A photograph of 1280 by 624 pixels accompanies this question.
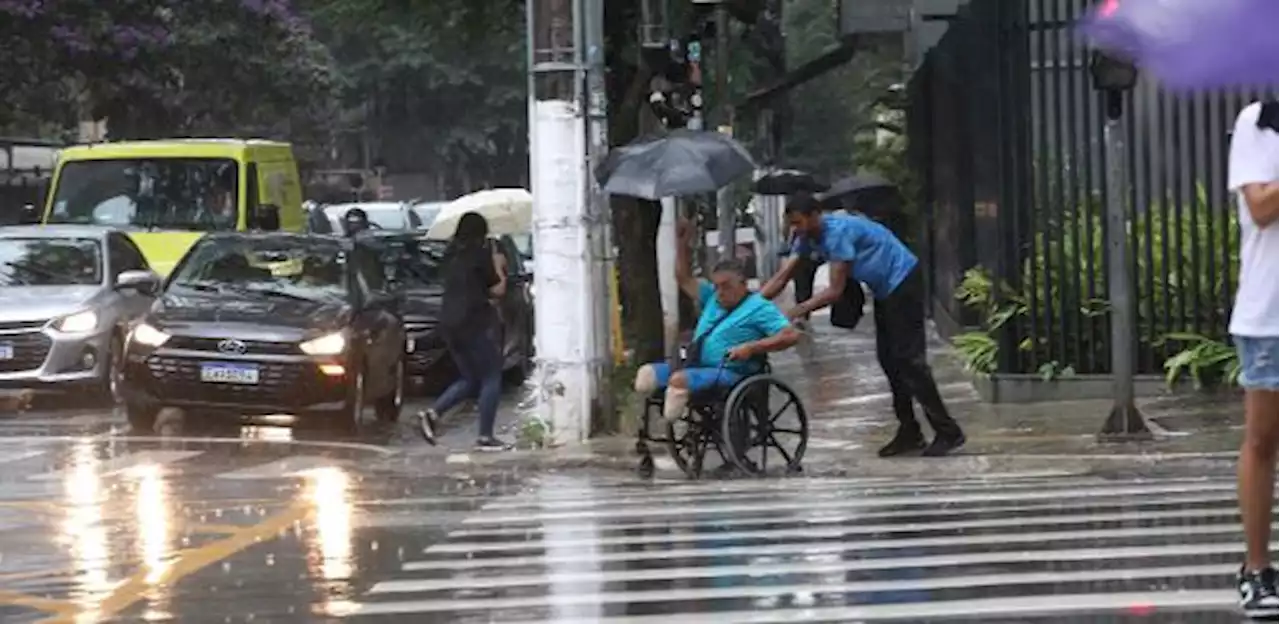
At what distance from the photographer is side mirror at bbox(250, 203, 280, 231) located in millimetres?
23609

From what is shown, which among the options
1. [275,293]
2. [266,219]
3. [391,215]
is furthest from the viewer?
[391,215]

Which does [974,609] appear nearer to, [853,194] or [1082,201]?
[1082,201]

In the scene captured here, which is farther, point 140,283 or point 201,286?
point 140,283

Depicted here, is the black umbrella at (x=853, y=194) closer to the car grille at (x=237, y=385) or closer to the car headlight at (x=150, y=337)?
the car grille at (x=237, y=385)

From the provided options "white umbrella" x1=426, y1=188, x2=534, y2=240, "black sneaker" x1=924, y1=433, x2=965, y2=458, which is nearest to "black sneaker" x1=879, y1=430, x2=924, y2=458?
"black sneaker" x1=924, y1=433, x2=965, y2=458

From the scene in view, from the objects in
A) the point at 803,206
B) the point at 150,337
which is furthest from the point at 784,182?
the point at 803,206

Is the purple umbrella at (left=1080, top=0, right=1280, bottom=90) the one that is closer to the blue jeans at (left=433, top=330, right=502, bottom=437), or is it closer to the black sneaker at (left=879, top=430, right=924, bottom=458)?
the black sneaker at (left=879, top=430, right=924, bottom=458)

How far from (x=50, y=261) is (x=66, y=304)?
3.95 feet

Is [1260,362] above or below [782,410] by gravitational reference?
above

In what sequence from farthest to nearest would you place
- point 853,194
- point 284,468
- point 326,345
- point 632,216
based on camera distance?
point 853,194 < point 632,216 < point 326,345 < point 284,468

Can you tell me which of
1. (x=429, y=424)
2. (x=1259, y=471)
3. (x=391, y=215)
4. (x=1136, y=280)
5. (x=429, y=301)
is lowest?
(x=429, y=424)

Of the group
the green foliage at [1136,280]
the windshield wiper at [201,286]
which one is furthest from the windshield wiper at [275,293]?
the green foliage at [1136,280]

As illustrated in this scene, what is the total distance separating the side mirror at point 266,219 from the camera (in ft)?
77.5

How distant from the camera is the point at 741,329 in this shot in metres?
13.8
